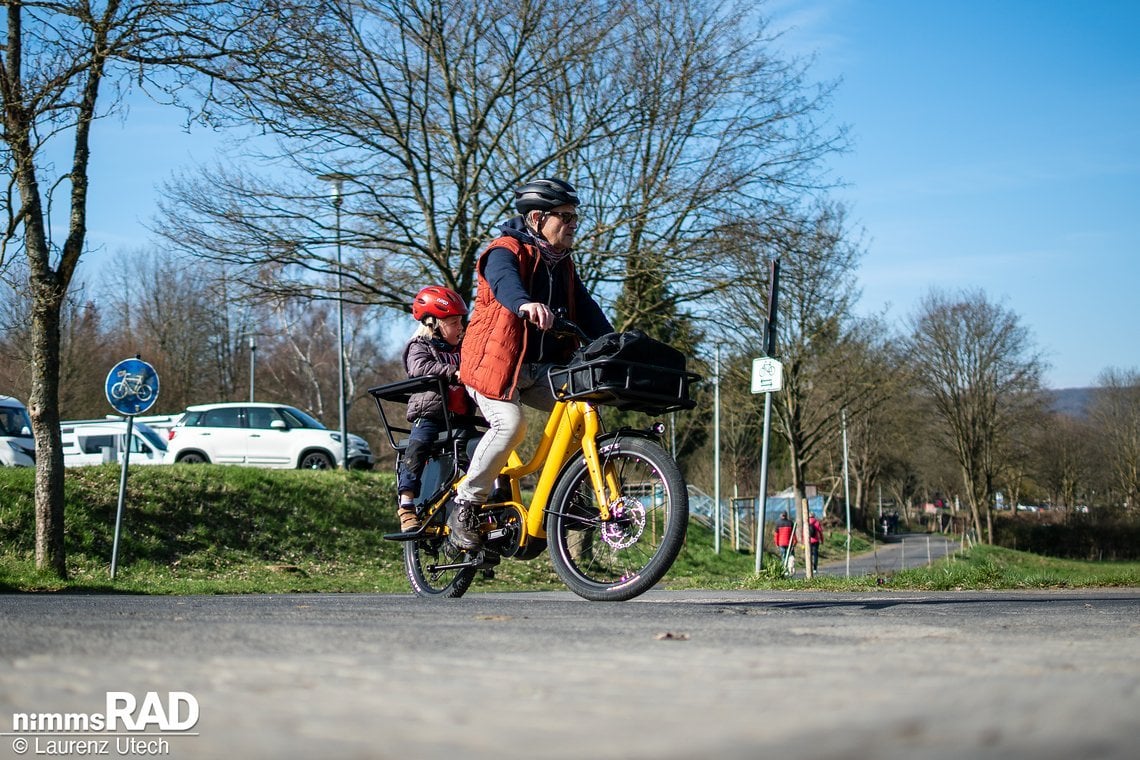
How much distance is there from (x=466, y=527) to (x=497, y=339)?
1.04m

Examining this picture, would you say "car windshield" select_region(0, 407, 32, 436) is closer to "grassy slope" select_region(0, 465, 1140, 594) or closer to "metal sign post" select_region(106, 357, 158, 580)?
"grassy slope" select_region(0, 465, 1140, 594)

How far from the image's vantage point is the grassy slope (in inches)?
442

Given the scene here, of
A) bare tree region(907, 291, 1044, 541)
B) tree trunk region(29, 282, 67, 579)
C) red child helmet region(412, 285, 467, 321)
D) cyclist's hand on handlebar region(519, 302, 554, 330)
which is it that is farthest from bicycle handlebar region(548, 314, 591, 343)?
bare tree region(907, 291, 1044, 541)

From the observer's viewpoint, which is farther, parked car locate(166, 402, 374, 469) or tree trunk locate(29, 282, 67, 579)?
parked car locate(166, 402, 374, 469)

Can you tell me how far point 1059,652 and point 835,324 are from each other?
2912 cm

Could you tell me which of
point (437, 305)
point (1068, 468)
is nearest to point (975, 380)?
point (1068, 468)

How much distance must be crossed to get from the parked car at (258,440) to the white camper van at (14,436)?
3197 millimetres

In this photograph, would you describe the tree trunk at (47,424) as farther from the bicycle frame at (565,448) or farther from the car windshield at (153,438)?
the car windshield at (153,438)

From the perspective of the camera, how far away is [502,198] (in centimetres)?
1964

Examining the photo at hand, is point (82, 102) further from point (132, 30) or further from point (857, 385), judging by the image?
point (857, 385)

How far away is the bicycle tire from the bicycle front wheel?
1.22 m

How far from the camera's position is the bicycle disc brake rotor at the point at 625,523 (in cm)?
523

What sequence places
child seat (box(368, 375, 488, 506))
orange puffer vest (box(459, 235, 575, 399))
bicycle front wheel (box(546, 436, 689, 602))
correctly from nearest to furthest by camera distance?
bicycle front wheel (box(546, 436, 689, 602))
orange puffer vest (box(459, 235, 575, 399))
child seat (box(368, 375, 488, 506))

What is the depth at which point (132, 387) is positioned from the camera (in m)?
12.7
